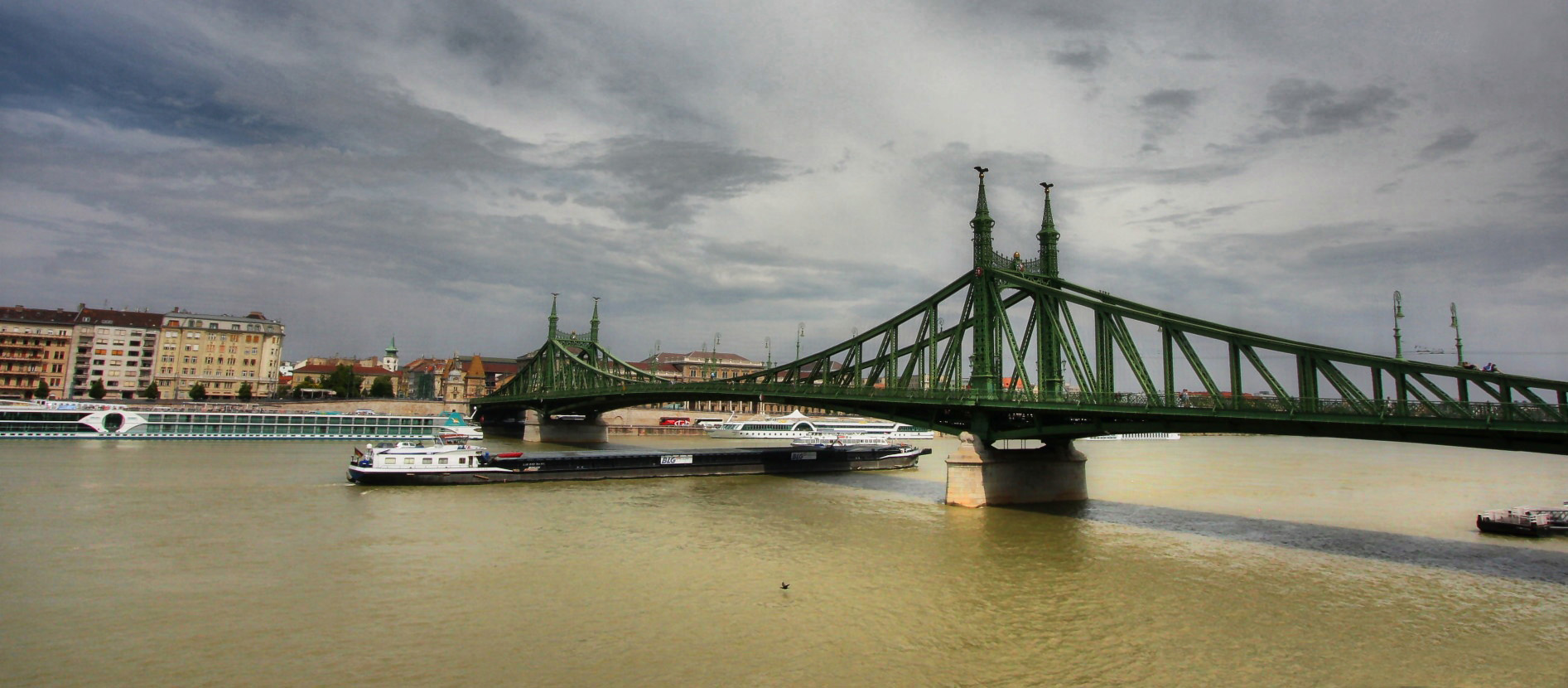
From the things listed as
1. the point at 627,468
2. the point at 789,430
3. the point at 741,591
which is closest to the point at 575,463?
the point at 627,468

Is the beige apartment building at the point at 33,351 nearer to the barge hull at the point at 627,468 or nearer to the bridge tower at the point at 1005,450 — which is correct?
the barge hull at the point at 627,468

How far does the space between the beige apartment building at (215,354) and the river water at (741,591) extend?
327 feet

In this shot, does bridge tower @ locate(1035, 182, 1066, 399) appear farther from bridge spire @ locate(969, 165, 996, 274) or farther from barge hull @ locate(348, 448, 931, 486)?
barge hull @ locate(348, 448, 931, 486)

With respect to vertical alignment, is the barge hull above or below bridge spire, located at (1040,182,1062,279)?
below

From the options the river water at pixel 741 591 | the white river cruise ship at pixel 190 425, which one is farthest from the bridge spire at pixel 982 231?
the white river cruise ship at pixel 190 425

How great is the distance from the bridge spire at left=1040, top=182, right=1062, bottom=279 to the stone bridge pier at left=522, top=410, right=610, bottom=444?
67672mm

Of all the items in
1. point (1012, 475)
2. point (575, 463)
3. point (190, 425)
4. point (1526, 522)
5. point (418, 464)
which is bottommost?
point (1526, 522)

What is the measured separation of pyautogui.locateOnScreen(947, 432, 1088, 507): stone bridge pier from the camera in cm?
4478

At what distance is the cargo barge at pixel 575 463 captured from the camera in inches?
1896

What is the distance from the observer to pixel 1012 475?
45781 mm

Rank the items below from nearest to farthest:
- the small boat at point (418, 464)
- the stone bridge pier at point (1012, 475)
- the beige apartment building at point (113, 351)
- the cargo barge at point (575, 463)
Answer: the stone bridge pier at point (1012, 475) < the small boat at point (418, 464) < the cargo barge at point (575, 463) < the beige apartment building at point (113, 351)

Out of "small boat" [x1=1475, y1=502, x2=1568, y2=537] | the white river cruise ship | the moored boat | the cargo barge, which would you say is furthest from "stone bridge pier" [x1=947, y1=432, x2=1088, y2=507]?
the moored boat

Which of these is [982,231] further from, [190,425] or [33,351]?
[33,351]

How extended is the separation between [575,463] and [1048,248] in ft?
114
